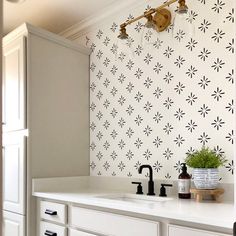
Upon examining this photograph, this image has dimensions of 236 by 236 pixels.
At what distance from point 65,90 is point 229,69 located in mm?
1389

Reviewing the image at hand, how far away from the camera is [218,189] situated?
1895 mm

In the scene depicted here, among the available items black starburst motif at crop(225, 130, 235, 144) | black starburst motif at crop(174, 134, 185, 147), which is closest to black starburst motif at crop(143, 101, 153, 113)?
black starburst motif at crop(174, 134, 185, 147)

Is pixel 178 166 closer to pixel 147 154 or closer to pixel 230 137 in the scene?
pixel 147 154

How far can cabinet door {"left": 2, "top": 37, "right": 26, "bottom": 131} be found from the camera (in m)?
2.58

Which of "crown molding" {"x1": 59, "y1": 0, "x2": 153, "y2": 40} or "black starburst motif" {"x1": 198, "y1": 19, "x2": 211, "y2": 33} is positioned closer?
"black starburst motif" {"x1": 198, "y1": 19, "x2": 211, "y2": 33}

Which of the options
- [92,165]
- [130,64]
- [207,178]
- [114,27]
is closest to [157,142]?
[207,178]

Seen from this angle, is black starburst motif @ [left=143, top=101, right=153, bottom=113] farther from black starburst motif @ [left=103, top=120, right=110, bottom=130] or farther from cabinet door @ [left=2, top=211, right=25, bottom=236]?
cabinet door @ [left=2, top=211, right=25, bottom=236]

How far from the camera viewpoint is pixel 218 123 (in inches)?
79.7

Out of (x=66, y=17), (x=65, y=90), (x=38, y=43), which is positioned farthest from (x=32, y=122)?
(x=66, y=17)

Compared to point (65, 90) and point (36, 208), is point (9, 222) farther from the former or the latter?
point (65, 90)

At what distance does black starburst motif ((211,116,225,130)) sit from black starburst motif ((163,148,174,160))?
0.37 m

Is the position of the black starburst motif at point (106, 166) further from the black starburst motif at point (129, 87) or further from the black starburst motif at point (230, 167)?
the black starburst motif at point (230, 167)

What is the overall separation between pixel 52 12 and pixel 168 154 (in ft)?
5.25

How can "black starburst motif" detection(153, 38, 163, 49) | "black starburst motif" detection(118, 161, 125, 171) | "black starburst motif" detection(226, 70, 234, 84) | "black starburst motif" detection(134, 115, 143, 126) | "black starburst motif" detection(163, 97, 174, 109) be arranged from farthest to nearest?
1. "black starburst motif" detection(118, 161, 125, 171)
2. "black starburst motif" detection(134, 115, 143, 126)
3. "black starburst motif" detection(153, 38, 163, 49)
4. "black starburst motif" detection(163, 97, 174, 109)
5. "black starburst motif" detection(226, 70, 234, 84)
